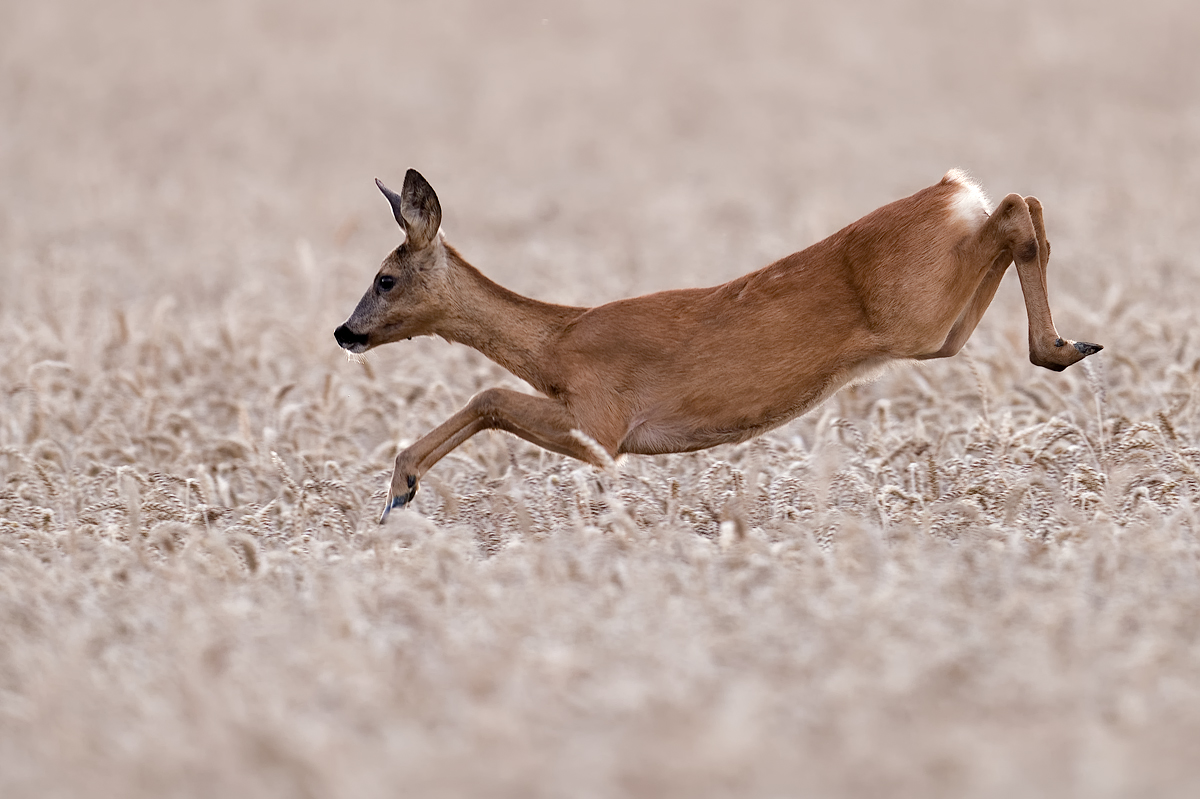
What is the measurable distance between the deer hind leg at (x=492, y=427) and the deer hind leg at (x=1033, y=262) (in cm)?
184

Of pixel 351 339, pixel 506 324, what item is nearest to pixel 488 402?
pixel 506 324

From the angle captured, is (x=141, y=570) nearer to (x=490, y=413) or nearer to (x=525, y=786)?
(x=490, y=413)

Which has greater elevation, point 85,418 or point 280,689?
point 85,418

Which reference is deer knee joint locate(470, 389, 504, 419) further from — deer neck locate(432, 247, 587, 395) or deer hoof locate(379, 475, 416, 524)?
deer hoof locate(379, 475, 416, 524)

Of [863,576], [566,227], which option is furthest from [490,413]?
[566,227]

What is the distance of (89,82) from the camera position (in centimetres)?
2364

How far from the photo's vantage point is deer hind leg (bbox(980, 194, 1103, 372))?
6215mm

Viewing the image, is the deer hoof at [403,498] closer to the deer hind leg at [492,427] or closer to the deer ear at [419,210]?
the deer hind leg at [492,427]

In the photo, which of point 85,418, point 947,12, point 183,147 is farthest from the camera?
point 947,12

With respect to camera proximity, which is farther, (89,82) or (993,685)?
(89,82)

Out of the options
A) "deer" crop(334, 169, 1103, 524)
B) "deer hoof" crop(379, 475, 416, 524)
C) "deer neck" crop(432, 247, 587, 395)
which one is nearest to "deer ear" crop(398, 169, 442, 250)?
"deer" crop(334, 169, 1103, 524)

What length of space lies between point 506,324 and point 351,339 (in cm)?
70

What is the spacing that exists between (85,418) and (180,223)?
26.2ft

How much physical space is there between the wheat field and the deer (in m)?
0.27
